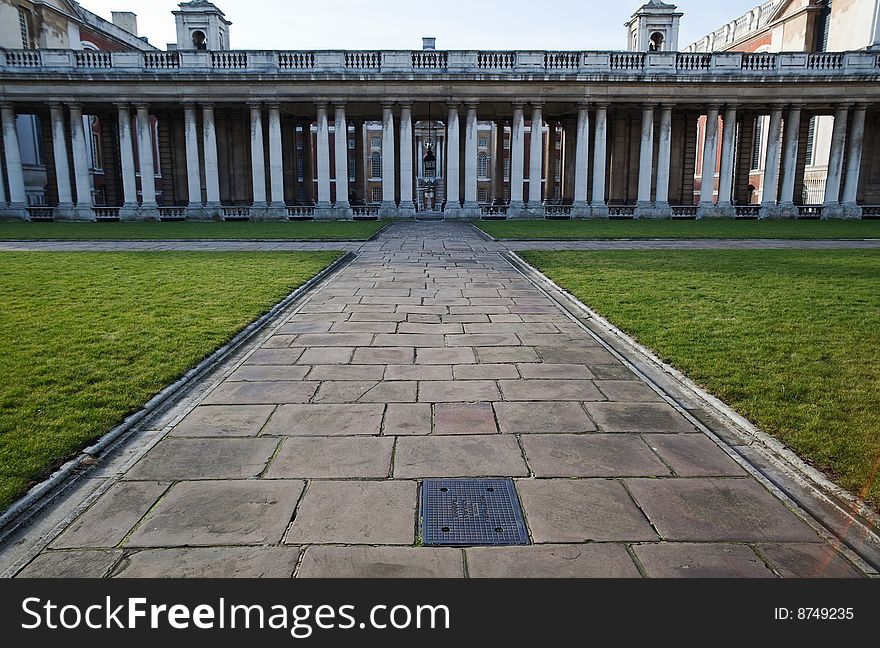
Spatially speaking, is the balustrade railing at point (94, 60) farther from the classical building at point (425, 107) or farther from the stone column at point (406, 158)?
the stone column at point (406, 158)

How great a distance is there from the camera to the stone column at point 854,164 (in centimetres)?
3544

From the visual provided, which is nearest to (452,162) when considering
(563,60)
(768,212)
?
(563,60)

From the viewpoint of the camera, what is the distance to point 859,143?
117ft

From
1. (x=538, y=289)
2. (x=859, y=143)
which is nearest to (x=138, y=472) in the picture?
(x=538, y=289)

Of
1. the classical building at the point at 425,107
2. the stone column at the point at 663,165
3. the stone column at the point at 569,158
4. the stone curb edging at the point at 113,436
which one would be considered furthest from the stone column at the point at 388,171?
the stone curb edging at the point at 113,436

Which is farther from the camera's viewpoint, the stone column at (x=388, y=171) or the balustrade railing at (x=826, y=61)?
the stone column at (x=388, y=171)

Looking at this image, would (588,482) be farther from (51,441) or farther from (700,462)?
(51,441)

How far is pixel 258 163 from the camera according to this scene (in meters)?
36.8

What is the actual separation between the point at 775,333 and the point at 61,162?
3850 cm

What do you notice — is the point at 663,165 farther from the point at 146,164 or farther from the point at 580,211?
the point at 146,164

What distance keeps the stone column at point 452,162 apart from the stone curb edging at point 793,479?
30839 mm

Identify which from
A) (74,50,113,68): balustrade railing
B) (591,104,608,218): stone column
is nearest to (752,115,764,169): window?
(591,104,608,218): stone column

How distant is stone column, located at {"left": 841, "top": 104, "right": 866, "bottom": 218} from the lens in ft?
116

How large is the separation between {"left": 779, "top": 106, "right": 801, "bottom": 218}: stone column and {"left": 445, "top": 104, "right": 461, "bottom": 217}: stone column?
60.3ft
